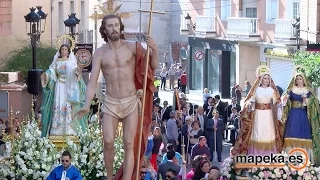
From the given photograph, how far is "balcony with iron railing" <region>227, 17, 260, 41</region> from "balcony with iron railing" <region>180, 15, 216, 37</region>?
2.43 metres

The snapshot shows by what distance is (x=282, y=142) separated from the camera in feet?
62.8

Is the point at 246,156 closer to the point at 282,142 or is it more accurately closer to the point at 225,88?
the point at 282,142

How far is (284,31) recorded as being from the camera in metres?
41.9

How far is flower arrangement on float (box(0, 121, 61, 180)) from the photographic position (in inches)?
642

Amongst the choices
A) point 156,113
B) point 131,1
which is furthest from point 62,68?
point 131,1

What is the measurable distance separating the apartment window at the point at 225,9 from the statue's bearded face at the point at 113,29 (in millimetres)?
36842

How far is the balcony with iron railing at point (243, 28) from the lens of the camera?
150 feet

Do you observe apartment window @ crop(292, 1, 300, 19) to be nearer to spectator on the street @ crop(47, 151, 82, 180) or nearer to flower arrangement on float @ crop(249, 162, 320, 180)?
flower arrangement on float @ crop(249, 162, 320, 180)

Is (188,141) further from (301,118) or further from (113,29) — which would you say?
(113,29)

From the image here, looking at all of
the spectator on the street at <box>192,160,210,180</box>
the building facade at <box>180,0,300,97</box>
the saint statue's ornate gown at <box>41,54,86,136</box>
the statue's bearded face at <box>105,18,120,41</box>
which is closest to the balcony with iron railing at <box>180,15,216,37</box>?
the building facade at <box>180,0,300,97</box>

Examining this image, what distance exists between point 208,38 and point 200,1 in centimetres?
199

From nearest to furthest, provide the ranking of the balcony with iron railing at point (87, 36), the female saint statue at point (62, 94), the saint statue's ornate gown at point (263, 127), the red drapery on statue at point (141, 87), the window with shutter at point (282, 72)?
the red drapery on statue at point (141, 87)
the saint statue's ornate gown at point (263, 127)
the female saint statue at point (62, 94)
the window with shutter at point (282, 72)
the balcony with iron railing at point (87, 36)

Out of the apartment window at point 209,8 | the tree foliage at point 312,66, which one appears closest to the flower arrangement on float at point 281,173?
the tree foliage at point 312,66

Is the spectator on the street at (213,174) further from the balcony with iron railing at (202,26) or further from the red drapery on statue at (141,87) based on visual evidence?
the balcony with iron railing at (202,26)
